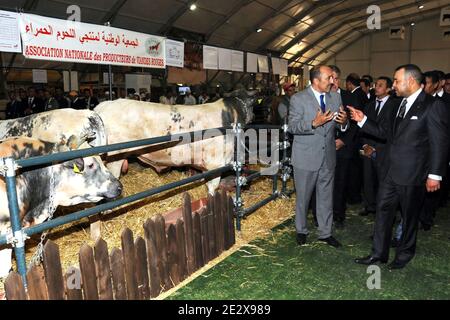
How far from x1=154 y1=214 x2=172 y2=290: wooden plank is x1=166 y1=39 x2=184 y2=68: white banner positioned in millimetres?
6189

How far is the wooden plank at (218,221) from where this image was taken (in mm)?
3939

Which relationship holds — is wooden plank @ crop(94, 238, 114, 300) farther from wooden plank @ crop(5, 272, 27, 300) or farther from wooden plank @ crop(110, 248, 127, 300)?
wooden plank @ crop(5, 272, 27, 300)

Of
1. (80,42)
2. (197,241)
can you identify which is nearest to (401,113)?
(197,241)

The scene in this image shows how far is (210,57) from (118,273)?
8720 millimetres

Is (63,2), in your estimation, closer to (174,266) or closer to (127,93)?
(127,93)

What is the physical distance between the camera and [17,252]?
7.47 ft

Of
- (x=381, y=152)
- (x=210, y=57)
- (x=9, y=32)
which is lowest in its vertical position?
(x=381, y=152)

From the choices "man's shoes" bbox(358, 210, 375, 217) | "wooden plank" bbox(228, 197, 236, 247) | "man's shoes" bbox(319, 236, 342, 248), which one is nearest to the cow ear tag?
"wooden plank" bbox(228, 197, 236, 247)

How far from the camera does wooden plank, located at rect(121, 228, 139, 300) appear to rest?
2.85 metres

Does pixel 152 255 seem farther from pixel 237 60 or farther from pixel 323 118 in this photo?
pixel 237 60

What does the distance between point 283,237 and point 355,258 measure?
0.93 metres

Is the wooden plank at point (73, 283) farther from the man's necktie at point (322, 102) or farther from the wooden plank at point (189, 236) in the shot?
the man's necktie at point (322, 102)

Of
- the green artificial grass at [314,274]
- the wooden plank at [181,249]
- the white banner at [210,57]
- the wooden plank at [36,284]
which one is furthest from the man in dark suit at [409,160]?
the white banner at [210,57]

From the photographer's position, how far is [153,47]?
7.93m
